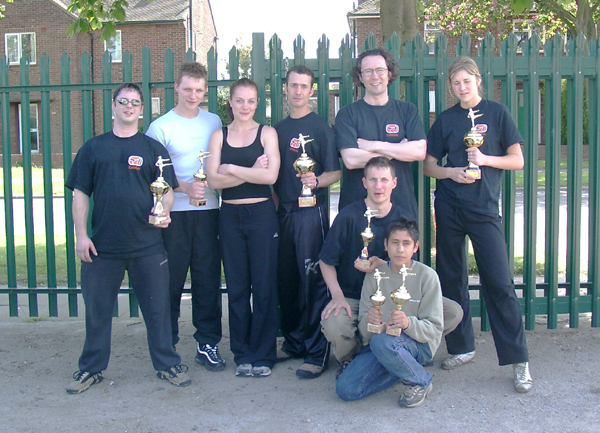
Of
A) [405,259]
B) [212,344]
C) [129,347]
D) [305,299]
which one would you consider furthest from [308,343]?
[129,347]

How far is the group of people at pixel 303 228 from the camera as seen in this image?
3893mm

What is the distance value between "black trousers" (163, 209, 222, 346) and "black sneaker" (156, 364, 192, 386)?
1.13 ft

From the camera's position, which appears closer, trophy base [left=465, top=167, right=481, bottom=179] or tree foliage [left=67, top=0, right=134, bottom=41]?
trophy base [left=465, top=167, right=481, bottom=179]

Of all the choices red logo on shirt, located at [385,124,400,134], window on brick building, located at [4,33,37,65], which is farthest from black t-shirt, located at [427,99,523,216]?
window on brick building, located at [4,33,37,65]

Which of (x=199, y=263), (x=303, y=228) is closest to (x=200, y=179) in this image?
(x=199, y=263)

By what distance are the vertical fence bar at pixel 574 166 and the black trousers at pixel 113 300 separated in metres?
3.35

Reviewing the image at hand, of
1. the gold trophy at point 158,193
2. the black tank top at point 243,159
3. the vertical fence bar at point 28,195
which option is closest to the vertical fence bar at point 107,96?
the vertical fence bar at point 28,195

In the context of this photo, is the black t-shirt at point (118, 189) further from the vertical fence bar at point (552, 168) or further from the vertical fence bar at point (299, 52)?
the vertical fence bar at point (552, 168)

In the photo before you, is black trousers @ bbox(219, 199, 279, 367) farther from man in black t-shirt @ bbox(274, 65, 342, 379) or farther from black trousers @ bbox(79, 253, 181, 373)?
black trousers @ bbox(79, 253, 181, 373)

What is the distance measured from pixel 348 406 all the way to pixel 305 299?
0.95 meters

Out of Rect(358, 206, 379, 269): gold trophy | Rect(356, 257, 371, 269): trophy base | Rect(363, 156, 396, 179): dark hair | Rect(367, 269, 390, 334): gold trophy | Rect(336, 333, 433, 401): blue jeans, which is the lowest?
Rect(336, 333, 433, 401): blue jeans

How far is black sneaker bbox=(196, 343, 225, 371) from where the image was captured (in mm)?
4367

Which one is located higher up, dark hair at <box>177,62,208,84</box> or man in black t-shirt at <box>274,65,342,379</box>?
dark hair at <box>177,62,208,84</box>

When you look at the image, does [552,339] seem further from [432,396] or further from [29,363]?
[29,363]
